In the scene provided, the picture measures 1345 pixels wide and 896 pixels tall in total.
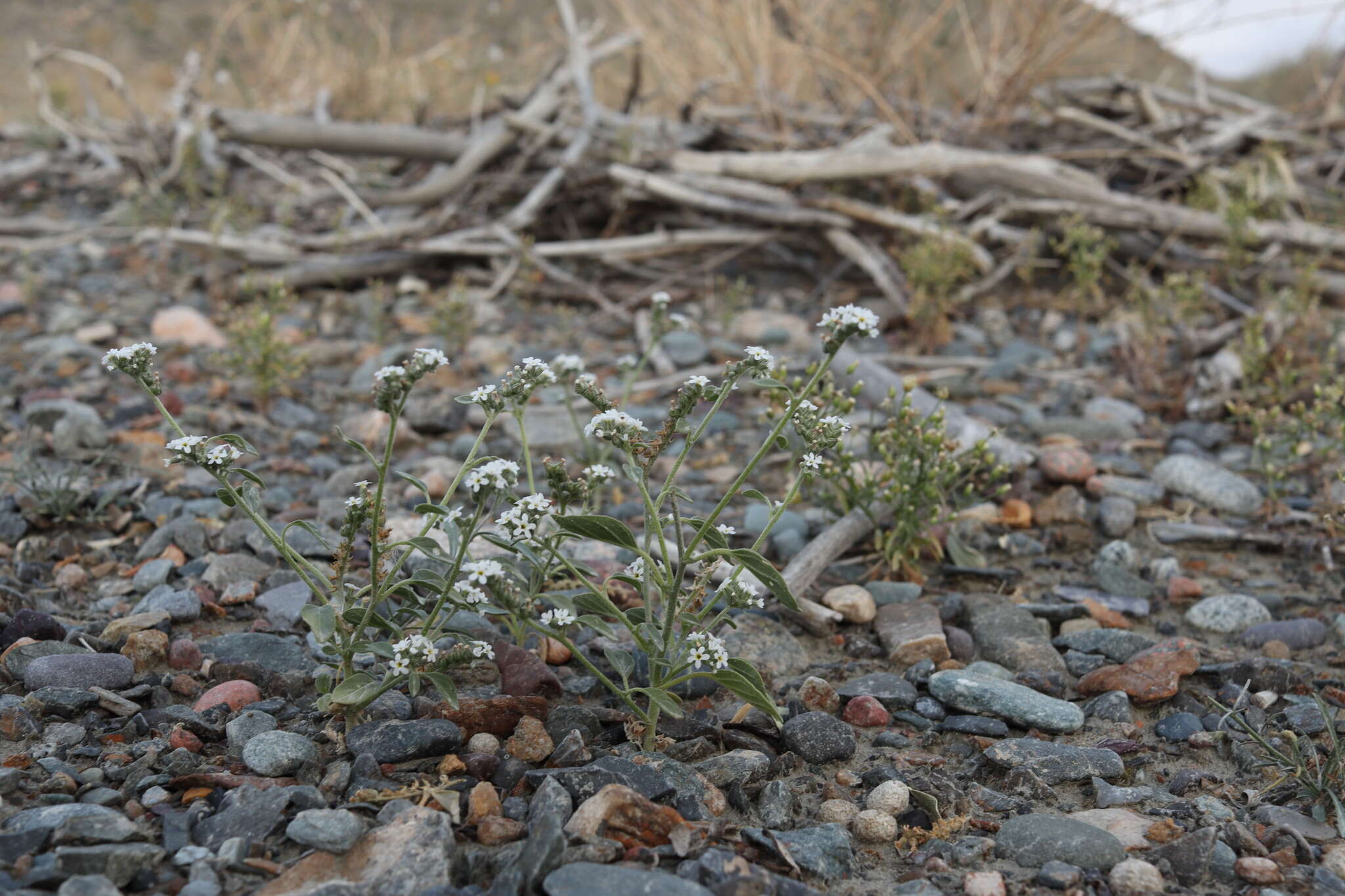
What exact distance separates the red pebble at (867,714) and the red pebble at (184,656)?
1664 mm

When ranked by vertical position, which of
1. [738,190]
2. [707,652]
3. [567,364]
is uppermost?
[738,190]

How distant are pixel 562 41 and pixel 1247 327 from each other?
451 cm

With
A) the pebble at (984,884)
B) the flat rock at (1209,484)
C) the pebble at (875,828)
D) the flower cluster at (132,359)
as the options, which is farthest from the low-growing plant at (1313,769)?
the flower cluster at (132,359)

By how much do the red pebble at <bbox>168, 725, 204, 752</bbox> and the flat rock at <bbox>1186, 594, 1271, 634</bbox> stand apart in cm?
280

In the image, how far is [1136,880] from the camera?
1.91 metres

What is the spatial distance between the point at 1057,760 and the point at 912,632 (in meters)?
0.62

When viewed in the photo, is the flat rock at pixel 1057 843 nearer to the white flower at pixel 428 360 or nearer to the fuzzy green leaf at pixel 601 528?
the fuzzy green leaf at pixel 601 528

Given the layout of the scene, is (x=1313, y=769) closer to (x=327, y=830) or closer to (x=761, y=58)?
(x=327, y=830)

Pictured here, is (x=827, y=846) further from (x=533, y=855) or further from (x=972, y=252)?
(x=972, y=252)

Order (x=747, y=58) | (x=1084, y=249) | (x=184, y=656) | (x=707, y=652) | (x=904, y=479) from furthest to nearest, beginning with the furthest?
(x=747, y=58), (x=1084, y=249), (x=904, y=479), (x=184, y=656), (x=707, y=652)

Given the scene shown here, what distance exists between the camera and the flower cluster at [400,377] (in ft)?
6.21

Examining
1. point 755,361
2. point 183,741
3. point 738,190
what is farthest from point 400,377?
point 738,190

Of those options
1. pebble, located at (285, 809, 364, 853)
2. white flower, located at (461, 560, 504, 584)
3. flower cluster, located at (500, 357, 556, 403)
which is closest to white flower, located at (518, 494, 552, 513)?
white flower, located at (461, 560, 504, 584)

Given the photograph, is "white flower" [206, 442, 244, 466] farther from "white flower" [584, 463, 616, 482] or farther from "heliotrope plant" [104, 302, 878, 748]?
"white flower" [584, 463, 616, 482]
